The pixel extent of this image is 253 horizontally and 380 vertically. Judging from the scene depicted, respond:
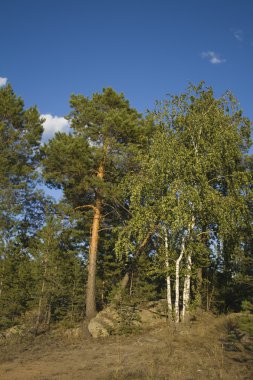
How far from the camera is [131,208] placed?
19000 millimetres

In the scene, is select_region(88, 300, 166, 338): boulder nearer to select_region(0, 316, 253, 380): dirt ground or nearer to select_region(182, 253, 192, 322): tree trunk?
select_region(0, 316, 253, 380): dirt ground

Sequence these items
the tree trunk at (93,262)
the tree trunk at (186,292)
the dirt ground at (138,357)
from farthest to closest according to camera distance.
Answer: the tree trunk at (93,262), the tree trunk at (186,292), the dirt ground at (138,357)

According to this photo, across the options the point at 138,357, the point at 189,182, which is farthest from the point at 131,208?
the point at 138,357

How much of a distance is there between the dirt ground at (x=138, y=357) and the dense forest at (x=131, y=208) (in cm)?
188

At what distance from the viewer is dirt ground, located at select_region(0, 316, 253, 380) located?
30.6 feet

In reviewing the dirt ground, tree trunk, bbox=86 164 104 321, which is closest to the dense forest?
tree trunk, bbox=86 164 104 321

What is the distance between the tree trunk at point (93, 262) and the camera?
18.8 meters

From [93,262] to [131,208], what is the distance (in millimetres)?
3843

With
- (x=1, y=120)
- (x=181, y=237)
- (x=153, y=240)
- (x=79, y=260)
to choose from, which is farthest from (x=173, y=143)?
(x=1, y=120)

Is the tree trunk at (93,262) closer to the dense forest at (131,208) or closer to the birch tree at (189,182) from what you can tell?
the dense forest at (131,208)

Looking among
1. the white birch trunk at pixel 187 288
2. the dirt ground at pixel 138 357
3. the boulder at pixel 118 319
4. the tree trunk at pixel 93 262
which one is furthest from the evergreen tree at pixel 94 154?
the white birch trunk at pixel 187 288

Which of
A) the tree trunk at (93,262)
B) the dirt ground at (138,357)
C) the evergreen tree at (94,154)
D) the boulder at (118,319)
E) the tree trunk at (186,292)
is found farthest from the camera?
the evergreen tree at (94,154)

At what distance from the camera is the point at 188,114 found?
63.5 feet

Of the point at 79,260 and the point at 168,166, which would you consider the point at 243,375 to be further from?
the point at 79,260
